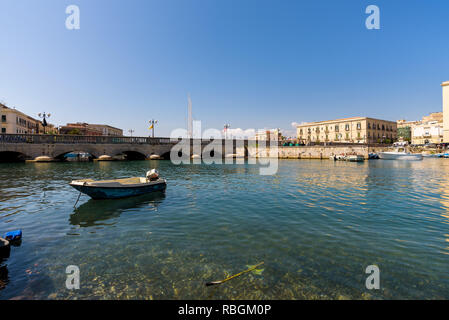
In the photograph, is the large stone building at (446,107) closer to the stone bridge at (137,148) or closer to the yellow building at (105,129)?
the stone bridge at (137,148)

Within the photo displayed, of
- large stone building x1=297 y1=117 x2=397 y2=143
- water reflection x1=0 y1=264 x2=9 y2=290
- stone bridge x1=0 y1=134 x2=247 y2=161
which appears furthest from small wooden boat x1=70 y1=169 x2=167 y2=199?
large stone building x1=297 y1=117 x2=397 y2=143

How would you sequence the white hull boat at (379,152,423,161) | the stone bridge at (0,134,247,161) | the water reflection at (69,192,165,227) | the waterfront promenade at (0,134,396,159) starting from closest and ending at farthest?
the water reflection at (69,192,165,227) → the stone bridge at (0,134,247,161) → the waterfront promenade at (0,134,396,159) → the white hull boat at (379,152,423,161)

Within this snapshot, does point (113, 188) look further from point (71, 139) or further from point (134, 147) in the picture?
point (134, 147)

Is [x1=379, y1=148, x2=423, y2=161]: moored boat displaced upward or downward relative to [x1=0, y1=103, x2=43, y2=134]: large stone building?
downward

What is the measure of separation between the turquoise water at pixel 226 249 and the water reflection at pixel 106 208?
0.06 m

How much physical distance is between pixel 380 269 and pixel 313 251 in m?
1.90

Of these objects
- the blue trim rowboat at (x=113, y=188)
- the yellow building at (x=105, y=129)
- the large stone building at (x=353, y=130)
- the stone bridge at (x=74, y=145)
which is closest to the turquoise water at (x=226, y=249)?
the blue trim rowboat at (x=113, y=188)

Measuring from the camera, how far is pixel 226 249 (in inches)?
302

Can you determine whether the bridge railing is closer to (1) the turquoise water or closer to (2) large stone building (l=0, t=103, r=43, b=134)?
(2) large stone building (l=0, t=103, r=43, b=134)

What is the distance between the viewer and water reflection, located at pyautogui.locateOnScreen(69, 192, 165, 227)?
10992mm

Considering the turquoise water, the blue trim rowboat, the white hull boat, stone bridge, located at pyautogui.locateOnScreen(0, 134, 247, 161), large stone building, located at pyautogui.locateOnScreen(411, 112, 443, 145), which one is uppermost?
large stone building, located at pyautogui.locateOnScreen(411, 112, 443, 145)

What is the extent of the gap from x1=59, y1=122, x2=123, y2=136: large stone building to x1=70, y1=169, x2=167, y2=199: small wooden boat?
108155 mm

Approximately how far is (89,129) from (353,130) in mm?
145092

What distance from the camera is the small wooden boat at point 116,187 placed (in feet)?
44.0
